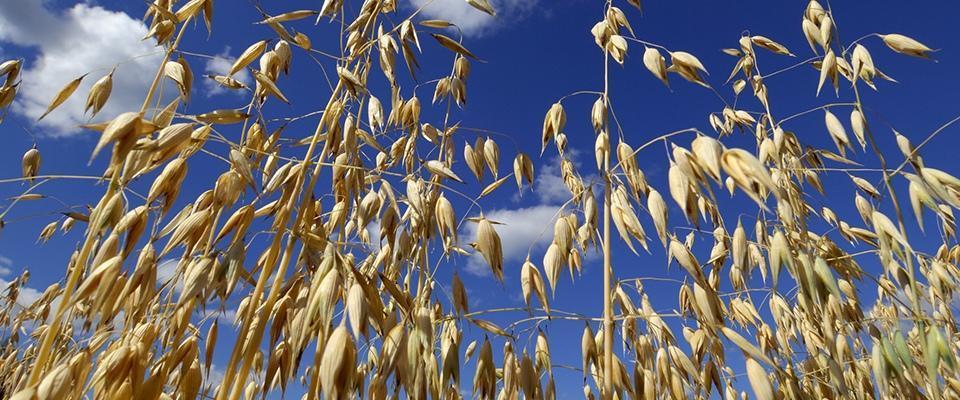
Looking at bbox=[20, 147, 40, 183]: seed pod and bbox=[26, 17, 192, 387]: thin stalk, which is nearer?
bbox=[26, 17, 192, 387]: thin stalk

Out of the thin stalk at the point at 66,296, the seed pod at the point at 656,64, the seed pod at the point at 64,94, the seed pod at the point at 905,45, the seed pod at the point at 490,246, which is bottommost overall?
the thin stalk at the point at 66,296

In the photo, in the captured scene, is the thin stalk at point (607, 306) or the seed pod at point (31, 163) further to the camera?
the seed pod at point (31, 163)

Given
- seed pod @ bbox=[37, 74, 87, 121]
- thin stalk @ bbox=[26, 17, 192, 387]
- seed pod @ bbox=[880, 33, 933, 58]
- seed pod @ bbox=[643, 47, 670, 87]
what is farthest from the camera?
seed pod @ bbox=[880, 33, 933, 58]

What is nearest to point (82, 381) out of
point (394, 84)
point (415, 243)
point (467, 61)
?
point (415, 243)

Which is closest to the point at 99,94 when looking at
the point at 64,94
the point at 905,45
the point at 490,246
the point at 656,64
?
the point at 64,94

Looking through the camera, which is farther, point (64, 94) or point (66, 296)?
point (64, 94)

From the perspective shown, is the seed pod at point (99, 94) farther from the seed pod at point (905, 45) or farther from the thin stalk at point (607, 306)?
the seed pod at point (905, 45)

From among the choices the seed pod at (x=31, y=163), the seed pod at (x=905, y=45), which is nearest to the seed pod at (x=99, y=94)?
the seed pod at (x=31, y=163)

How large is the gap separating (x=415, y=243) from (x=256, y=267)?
0.35 metres

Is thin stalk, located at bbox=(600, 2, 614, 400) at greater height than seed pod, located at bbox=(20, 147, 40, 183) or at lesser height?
lesser

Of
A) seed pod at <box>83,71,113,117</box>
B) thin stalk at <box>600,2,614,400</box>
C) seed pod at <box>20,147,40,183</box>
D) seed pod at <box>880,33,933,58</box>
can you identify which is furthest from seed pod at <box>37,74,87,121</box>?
seed pod at <box>880,33,933,58</box>

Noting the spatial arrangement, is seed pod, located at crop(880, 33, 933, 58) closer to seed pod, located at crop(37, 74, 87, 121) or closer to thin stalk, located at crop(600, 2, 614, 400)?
thin stalk, located at crop(600, 2, 614, 400)

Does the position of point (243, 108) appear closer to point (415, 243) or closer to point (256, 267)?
point (256, 267)

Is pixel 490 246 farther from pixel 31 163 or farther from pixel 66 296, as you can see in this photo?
pixel 31 163
